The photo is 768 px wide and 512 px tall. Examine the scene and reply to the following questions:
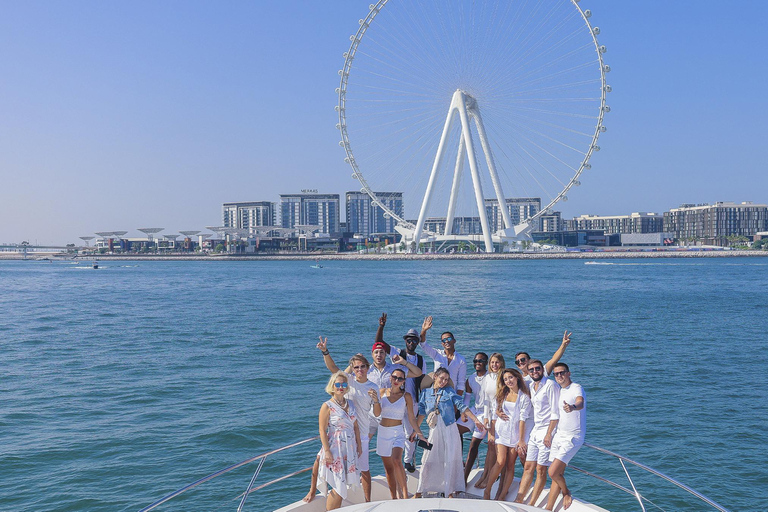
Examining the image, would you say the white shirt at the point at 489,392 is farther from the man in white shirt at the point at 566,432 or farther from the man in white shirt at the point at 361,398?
the man in white shirt at the point at 361,398

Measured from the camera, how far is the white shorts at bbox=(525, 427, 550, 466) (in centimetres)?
638

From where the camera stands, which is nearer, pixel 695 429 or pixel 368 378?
pixel 368 378

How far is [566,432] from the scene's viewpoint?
246 inches

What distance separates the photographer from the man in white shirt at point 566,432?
20.2 feet

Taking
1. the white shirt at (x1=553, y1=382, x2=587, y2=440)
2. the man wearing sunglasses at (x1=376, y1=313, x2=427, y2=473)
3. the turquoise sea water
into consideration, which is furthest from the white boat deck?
the turquoise sea water

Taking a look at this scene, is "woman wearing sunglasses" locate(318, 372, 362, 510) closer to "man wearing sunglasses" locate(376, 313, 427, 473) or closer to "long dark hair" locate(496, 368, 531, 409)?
"man wearing sunglasses" locate(376, 313, 427, 473)

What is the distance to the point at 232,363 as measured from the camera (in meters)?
21.7

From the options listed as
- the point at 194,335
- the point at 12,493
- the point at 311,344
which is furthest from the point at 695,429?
the point at 194,335

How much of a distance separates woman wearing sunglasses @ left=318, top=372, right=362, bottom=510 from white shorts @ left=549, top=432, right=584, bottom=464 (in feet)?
6.38

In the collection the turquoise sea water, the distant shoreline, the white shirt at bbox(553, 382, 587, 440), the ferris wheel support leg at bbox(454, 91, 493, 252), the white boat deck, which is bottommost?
the distant shoreline

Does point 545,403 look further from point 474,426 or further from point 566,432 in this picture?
point 474,426

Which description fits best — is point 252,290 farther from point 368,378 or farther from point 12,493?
point 368,378

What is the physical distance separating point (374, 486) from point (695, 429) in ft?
31.7

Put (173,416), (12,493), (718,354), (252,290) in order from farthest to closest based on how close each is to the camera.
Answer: (252,290), (718,354), (173,416), (12,493)
